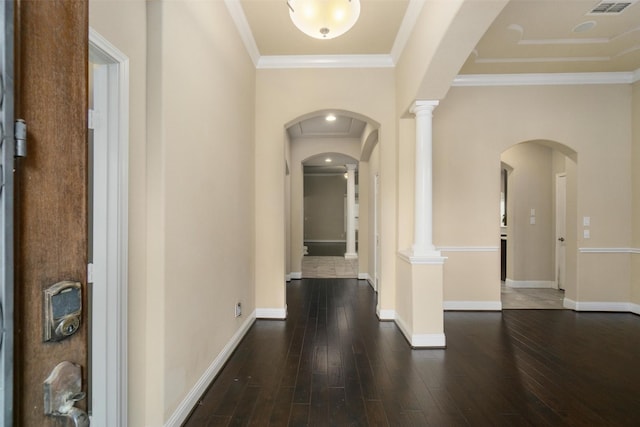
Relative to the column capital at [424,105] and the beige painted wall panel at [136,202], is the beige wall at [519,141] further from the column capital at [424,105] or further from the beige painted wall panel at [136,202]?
the beige painted wall panel at [136,202]

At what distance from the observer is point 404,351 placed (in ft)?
9.75

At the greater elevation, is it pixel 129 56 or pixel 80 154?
pixel 129 56

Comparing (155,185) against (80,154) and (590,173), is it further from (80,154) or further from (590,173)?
(590,173)

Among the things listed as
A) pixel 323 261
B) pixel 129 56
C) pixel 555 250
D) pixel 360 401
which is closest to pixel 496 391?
pixel 360 401

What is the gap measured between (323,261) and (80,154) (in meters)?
8.69

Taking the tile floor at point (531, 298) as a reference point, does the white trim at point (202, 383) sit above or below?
above

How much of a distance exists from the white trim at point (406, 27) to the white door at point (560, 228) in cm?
381

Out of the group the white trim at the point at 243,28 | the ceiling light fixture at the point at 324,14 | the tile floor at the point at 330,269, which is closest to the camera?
the ceiling light fixture at the point at 324,14

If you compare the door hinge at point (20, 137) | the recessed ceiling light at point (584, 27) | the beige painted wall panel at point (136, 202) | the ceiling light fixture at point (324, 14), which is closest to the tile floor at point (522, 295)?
the recessed ceiling light at point (584, 27)

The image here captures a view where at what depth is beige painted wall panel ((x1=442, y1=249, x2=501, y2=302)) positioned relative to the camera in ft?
13.8

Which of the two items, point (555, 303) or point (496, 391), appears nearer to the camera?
point (496, 391)

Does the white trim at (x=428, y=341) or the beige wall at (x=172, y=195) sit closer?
the beige wall at (x=172, y=195)

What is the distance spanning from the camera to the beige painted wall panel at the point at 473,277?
4211 millimetres

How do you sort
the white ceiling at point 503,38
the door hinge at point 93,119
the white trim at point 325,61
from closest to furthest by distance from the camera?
1. the door hinge at point 93,119
2. the white ceiling at point 503,38
3. the white trim at point 325,61
